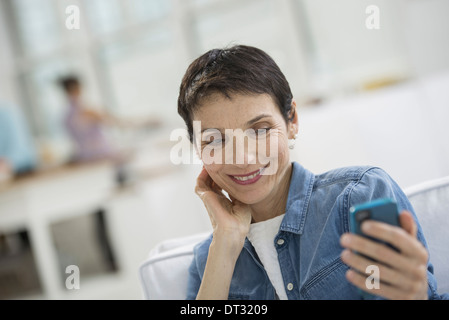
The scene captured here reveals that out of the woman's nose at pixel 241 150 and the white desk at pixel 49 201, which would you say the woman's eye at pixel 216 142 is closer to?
the woman's nose at pixel 241 150

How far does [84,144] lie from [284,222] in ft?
10.6

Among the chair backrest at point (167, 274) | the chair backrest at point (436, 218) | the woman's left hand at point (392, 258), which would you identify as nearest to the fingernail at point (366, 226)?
the woman's left hand at point (392, 258)

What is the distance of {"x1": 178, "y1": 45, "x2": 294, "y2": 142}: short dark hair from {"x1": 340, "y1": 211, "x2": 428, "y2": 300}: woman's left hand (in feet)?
1.07

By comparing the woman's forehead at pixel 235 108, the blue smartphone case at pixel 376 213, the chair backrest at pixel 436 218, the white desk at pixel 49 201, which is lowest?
the white desk at pixel 49 201

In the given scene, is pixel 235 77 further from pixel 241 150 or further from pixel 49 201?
pixel 49 201

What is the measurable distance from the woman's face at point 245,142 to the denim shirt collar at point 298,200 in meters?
0.03

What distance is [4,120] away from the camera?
315 centimetres

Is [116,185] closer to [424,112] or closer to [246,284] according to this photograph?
[424,112]

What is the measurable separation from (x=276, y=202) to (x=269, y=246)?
0.08 m

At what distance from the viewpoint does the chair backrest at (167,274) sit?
1033 mm

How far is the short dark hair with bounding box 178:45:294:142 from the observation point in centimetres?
79

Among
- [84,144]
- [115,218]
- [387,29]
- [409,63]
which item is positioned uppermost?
[387,29]

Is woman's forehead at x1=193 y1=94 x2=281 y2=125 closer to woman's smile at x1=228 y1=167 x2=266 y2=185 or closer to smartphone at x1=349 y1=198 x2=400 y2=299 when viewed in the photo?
woman's smile at x1=228 y1=167 x2=266 y2=185
